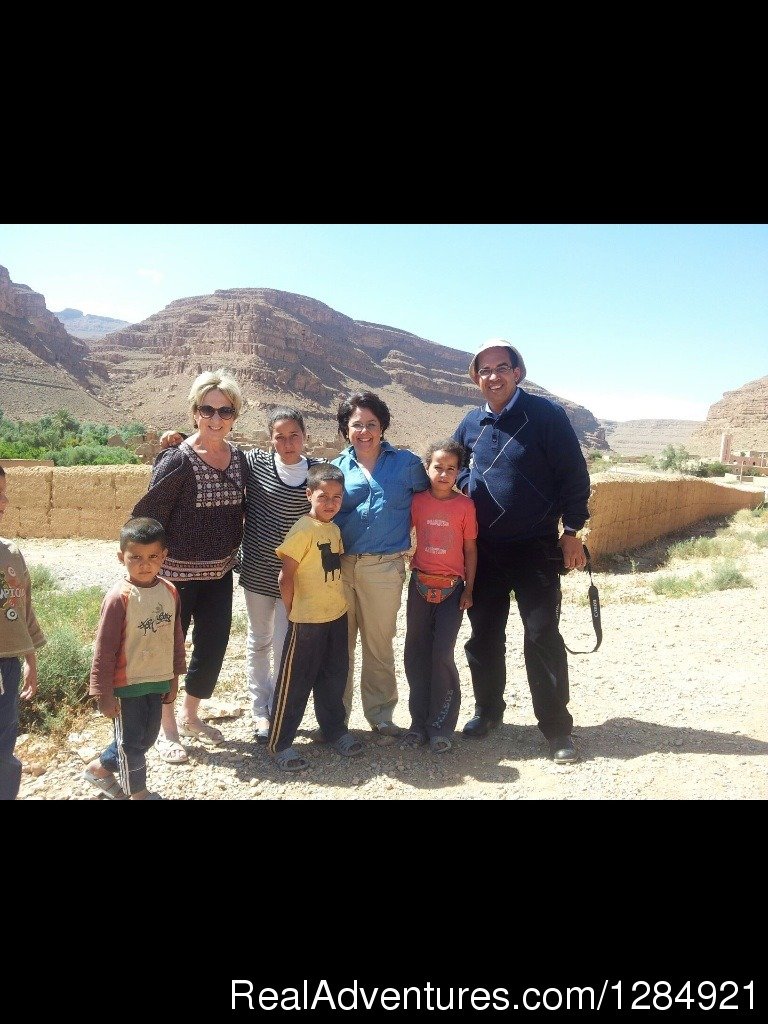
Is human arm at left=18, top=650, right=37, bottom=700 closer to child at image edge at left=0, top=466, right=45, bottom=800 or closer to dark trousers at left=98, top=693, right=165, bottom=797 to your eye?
child at image edge at left=0, top=466, right=45, bottom=800

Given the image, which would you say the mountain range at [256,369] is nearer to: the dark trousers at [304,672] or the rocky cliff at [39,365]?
the rocky cliff at [39,365]

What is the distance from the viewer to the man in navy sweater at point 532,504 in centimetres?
340

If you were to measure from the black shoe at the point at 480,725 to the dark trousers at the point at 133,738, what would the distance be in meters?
1.76

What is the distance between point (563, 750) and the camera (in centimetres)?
333

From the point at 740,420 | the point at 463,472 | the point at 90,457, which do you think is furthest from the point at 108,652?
the point at 740,420

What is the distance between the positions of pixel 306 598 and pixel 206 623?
631mm

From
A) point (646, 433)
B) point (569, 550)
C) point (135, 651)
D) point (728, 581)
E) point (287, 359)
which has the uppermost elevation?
point (287, 359)

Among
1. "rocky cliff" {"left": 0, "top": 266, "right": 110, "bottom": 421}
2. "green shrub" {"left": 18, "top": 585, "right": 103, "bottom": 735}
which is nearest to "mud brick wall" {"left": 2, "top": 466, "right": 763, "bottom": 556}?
"green shrub" {"left": 18, "top": 585, "right": 103, "bottom": 735}

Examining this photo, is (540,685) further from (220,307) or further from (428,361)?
(428,361)

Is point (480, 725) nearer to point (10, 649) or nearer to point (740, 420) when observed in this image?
point (10, 649)

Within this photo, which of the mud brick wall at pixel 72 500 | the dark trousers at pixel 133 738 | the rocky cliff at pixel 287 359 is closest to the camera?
the dark trousers at pixel 133 738

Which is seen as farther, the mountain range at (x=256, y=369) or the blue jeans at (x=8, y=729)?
the mountain range at (x=256, y=369)

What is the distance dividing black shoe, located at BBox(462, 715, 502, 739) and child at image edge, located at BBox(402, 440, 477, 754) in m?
0.14

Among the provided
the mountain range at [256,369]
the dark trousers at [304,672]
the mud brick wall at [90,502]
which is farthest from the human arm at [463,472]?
the mountain range at [256,369]
